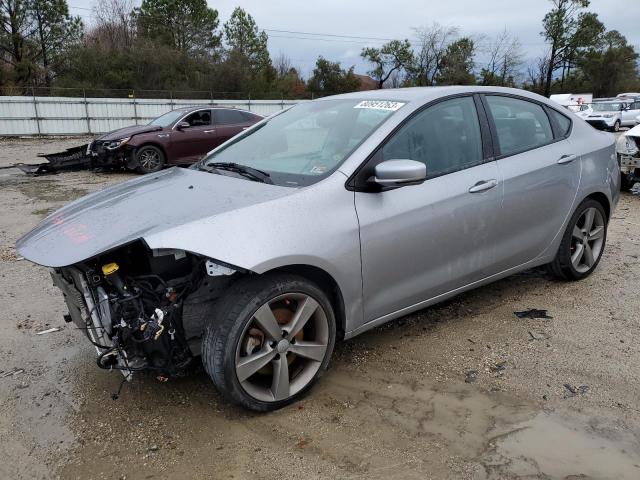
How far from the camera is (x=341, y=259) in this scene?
9.30ft

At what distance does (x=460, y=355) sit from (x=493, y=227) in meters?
0.89

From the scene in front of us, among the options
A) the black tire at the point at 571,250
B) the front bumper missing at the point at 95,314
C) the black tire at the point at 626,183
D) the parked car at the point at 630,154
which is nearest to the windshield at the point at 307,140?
the front bumper missing at the point at 95,314

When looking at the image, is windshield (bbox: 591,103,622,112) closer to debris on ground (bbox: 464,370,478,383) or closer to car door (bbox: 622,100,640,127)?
car door (bbox: 622,100,640,127)

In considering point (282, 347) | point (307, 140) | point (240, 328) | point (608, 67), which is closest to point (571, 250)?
point (307, 140)

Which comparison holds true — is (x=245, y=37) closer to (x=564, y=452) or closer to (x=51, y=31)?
(x=51, y=31)

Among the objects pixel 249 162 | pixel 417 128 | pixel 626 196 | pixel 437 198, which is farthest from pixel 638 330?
pixel 626 196

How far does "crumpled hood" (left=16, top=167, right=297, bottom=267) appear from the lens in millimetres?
2531

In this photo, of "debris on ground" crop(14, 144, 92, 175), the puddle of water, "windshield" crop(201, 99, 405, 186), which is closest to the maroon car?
"debris on ground" crop(14, 144, 92, 175)

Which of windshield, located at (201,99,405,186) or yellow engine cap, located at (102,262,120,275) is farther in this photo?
windshield, located at (201,99,405,186)

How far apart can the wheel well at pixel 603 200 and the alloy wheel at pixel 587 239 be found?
0.29 feet

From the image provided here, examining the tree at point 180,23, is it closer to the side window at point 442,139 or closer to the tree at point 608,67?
the tree at point 608,67

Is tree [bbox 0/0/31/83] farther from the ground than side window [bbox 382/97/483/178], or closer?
farther from the ground

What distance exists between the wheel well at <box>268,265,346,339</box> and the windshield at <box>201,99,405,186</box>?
0.49m

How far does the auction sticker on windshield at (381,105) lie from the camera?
3346 millimetres
